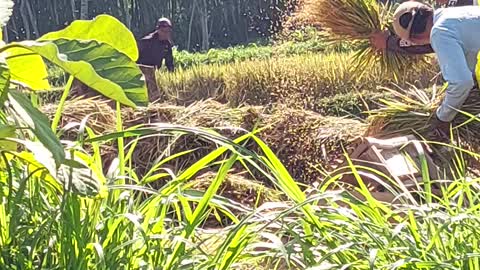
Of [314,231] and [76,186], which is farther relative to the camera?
[314,231]

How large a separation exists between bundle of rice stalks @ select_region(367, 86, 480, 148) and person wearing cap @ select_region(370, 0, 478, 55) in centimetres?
20

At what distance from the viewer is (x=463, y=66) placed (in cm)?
347

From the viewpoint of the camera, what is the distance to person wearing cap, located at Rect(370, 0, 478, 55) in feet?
13.6

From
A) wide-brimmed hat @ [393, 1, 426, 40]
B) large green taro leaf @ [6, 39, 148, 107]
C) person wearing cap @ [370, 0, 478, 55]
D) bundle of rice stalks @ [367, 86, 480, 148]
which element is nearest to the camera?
large green taro leaf @ [6, 39, 148, 107]

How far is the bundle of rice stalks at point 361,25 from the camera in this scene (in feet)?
14.8

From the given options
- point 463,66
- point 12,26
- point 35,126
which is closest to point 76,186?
point 35,126

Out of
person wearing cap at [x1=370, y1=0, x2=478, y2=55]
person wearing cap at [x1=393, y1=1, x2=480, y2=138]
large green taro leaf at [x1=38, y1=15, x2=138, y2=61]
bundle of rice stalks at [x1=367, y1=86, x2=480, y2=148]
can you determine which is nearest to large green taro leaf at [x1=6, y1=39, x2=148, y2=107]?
large green taro leaf at [x1=38, y1=15, x2=138, y2=61]

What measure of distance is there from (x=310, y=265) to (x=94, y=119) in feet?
11.1

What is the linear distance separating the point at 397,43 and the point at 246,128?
44.8 inches

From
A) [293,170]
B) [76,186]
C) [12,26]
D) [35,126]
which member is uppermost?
[35,126]

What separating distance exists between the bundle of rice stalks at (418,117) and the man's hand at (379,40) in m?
0.36

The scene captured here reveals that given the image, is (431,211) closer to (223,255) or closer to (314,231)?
(314,231)

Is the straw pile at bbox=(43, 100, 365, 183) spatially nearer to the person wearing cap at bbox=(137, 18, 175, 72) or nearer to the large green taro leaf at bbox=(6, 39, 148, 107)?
the large green taro leaf at bbox=(6, 39, 148, 107)

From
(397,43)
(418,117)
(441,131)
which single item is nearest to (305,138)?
(397,43)
